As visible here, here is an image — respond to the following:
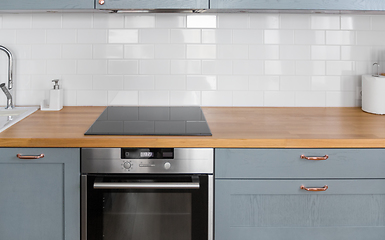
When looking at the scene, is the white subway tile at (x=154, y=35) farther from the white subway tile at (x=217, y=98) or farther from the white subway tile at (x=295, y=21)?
the white subway tile at (x=295, y=21)

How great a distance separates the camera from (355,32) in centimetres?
243

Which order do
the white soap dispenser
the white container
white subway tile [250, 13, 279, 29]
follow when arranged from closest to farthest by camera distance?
the white container → the white soap dispenser → white subway tile [250, 13, 279, 29]

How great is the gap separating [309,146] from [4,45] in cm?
192

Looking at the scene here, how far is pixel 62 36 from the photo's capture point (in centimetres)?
241

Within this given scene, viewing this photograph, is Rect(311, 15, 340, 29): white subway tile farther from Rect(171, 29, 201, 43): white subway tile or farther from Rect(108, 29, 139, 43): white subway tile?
Rect(108, 29, 139, 43): white subway tile

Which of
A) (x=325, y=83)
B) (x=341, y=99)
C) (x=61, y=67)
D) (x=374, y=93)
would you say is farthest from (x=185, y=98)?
(x=374, y=93)

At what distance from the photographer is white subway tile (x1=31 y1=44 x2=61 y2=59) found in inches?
94.9

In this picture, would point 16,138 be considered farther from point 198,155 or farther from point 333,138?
point 333,138

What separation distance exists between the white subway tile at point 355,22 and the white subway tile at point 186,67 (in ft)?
3.10

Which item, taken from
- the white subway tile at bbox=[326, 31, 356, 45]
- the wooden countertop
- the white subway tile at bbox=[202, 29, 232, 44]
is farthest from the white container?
the white subway tile at bbox=[202, 29, 232, 44]

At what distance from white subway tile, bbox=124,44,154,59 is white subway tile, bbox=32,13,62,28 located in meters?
0.44

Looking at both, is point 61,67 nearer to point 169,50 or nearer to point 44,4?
point 44,4

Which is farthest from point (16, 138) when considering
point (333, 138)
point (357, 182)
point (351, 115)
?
point (351, 115)

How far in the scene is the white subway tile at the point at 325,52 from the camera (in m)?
2.45
